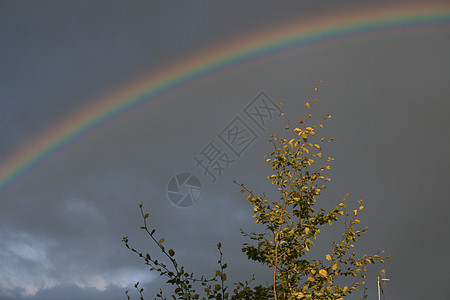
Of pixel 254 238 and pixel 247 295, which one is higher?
pixel 254 238

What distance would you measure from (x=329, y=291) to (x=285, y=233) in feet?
2.61

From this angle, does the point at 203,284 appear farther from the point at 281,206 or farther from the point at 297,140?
the point at 297,140

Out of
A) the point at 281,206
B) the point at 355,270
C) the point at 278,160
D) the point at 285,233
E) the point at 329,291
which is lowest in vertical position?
the point at 329,291

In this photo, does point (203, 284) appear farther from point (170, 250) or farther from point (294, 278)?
point (294, 278)

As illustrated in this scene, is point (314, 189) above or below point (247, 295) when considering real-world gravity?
above

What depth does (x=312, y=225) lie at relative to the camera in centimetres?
500

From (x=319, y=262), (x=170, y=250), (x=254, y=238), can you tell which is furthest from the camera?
(x=254, y=238)

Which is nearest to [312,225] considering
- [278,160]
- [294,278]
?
[294,278]

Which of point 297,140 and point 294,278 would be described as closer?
point 294,278

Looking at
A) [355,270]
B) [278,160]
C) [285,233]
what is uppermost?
[278,160]

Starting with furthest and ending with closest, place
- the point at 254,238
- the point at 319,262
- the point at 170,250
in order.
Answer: the point at 254,238
the point at 319,262
the point at 170,250

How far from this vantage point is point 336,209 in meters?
5.12

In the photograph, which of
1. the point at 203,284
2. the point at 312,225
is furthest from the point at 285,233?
the point at 203,284

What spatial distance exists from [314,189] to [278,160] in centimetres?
60
